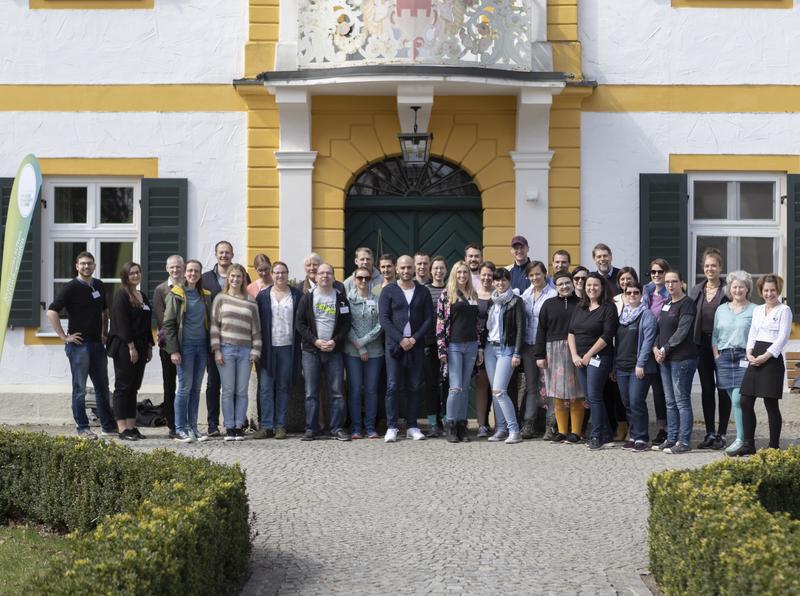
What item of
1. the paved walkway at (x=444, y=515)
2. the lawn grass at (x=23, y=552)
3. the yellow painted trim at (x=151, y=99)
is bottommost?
the lawn grass at (x=23, y=552)

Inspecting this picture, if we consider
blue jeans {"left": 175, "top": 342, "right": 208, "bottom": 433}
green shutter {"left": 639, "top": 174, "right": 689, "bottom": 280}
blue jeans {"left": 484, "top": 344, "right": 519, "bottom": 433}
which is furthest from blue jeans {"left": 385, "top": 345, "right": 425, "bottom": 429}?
green shutter {"left": 639, "top": 174, "right": 689, "bottom": 280}

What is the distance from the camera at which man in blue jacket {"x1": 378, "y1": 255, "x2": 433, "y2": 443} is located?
11.8m

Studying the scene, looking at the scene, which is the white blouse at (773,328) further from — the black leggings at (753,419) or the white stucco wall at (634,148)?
the white stucco wall at (634,148)

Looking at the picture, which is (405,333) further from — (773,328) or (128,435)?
(773,328)

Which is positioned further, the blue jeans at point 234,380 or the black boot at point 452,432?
the blue jeans at point 234,380

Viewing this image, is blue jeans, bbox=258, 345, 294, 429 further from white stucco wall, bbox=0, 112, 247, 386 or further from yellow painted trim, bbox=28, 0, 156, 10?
yellow painted trim, bbox=28, 0, 156, 10

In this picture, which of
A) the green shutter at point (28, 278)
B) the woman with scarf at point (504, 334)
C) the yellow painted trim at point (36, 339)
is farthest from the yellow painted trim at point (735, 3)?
the yellow painted trim at point (36, 339)

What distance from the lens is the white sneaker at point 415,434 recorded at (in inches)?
462

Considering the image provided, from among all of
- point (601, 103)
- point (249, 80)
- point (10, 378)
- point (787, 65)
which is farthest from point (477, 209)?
point (10, 378)

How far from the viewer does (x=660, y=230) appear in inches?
566

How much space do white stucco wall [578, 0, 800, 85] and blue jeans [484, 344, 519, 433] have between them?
4.37 m

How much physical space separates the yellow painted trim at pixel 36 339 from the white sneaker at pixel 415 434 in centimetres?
499

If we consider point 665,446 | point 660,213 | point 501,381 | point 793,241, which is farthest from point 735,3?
point 665,446

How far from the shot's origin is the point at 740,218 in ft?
47.8
